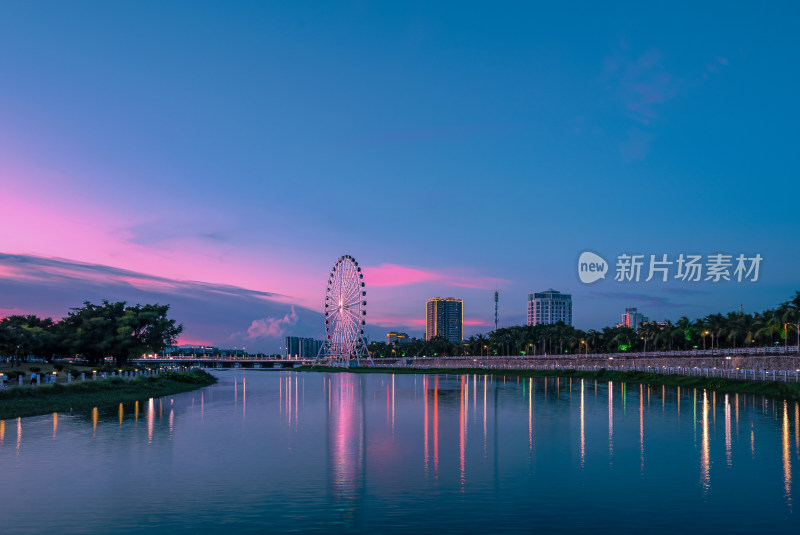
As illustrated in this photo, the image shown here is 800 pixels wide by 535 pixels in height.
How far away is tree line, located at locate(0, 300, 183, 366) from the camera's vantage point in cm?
11525

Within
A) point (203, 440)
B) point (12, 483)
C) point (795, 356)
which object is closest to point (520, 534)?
point (12, 483)

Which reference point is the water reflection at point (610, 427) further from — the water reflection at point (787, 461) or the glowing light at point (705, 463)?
the water reflection at point (787, 461)

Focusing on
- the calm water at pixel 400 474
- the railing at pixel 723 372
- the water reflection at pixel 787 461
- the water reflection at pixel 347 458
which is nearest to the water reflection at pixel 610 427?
the calm water at pixel 400 474

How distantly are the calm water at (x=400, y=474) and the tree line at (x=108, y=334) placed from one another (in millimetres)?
75248

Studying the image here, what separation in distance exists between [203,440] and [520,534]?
71.4ft

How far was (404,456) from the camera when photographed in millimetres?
29609

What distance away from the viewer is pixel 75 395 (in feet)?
180

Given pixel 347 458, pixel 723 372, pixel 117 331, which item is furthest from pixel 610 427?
pixel 117 331

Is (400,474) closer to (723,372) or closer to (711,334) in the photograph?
(723,372)

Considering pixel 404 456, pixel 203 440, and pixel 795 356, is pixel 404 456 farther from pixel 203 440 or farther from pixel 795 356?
pixel 795 356

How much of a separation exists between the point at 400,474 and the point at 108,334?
104953 mm

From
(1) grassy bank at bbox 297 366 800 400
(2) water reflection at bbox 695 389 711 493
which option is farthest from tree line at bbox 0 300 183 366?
(2) water reflection at bbox 695 389 711 493

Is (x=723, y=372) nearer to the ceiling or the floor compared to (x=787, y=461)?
nearer to the floor

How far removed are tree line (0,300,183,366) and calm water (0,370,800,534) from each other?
7525 cm
